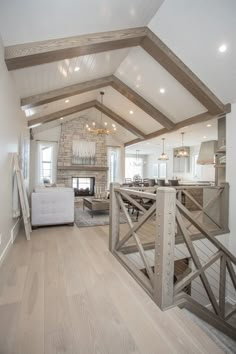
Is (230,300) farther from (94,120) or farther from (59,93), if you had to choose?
(94,120)

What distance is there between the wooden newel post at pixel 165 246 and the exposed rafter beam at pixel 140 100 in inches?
182

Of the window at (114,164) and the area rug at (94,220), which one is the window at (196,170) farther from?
the area rug at (94,220)

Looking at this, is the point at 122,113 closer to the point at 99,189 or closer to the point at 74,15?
the point at 99,189

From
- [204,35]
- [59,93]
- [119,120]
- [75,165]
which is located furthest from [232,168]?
[75,165]

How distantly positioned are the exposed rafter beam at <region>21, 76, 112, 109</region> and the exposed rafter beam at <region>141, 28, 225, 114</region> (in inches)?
67.2

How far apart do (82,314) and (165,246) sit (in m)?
0.94

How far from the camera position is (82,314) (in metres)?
1.63

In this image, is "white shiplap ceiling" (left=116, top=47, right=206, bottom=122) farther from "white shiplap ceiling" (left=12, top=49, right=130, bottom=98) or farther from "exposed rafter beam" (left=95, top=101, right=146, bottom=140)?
"exposed rafter beam" (left=95, top=101, right=146, bottom=140)

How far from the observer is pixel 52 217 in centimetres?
410

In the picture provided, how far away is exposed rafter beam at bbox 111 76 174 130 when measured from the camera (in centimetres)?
548

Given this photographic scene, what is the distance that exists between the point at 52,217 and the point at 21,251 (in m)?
1.22

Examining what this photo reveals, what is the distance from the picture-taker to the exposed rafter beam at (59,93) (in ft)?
13.7

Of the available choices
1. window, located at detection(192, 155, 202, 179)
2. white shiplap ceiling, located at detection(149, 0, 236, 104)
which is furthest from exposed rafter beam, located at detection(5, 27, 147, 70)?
window, located at detection(192, 155, 202, 179)

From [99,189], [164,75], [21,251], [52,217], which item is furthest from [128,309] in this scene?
[99,189]
